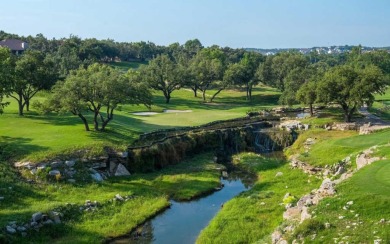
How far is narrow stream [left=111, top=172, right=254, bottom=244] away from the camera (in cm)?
2756

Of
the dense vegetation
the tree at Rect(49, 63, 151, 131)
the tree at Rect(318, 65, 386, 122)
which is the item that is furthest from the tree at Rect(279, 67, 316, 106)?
the tree at Rect(49, 63, 151, 131)

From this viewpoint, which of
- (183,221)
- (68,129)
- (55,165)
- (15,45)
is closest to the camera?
(183,221)

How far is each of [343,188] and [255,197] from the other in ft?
30.8

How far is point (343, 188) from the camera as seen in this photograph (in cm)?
2516

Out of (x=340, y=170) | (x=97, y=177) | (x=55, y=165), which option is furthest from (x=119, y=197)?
(x=340, y=170)

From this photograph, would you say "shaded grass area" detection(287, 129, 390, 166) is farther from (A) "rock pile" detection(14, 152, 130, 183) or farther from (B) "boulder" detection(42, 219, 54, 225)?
(B) "boulder" detection(42, 219, 54, 225)

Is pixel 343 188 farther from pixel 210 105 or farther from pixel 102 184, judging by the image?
pixel 210 105

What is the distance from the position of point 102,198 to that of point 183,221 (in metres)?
6.57

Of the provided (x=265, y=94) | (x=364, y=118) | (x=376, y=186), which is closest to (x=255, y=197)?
(x=376, y=186)

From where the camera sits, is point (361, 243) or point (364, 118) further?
point (364, 118)

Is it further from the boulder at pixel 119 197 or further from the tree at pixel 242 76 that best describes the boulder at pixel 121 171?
the tree at pixel 242 76

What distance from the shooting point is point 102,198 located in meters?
32.7

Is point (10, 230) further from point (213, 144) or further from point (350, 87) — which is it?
point (350, 87)

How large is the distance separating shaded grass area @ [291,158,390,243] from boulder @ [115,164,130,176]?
2118 cm
